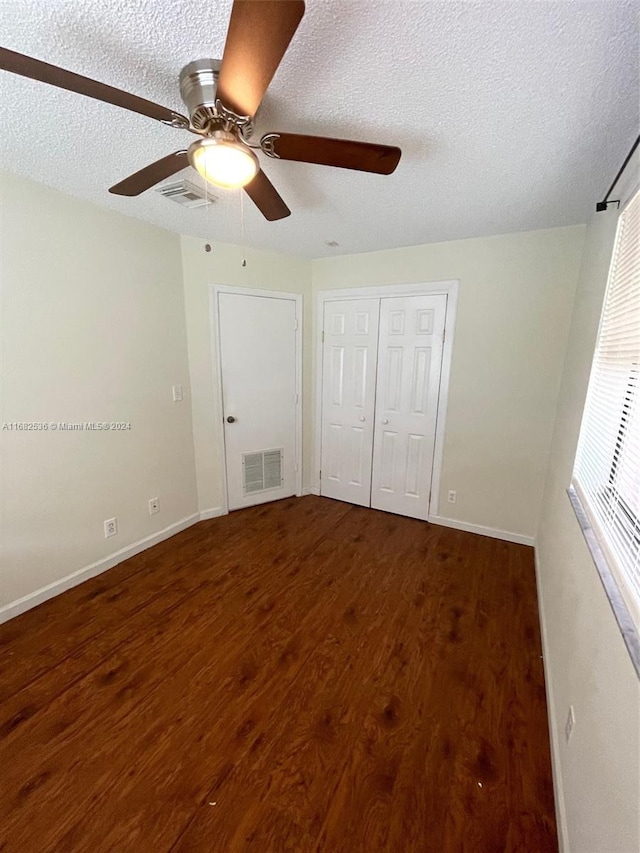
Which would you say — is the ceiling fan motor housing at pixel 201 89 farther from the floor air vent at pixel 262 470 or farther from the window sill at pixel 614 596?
the floor air vent at pixel 262 470

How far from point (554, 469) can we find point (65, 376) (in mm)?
3232

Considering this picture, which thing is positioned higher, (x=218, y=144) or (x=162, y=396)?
(x=218, y=144)

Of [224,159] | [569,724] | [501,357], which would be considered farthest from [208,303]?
[569,724]

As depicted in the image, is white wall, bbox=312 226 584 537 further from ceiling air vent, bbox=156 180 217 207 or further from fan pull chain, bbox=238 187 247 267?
ceiling air vent, bbox=156 180 217 207

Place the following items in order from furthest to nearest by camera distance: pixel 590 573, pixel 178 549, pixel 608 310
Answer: pixel 178 549 → pixel 608 310 → pixel 590 573

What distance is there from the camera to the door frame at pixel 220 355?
2943 millimetres

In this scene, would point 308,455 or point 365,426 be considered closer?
point 365,426

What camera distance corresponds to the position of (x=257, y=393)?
129 inches

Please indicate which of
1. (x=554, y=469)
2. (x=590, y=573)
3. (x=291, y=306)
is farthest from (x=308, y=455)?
(x=590, y=573)

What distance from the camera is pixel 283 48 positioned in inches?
33.1

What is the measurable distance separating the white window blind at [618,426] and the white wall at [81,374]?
9.07 feet

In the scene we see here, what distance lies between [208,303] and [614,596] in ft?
10.00

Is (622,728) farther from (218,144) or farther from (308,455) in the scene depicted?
(308,455)

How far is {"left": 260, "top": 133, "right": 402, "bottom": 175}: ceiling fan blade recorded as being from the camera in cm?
115
